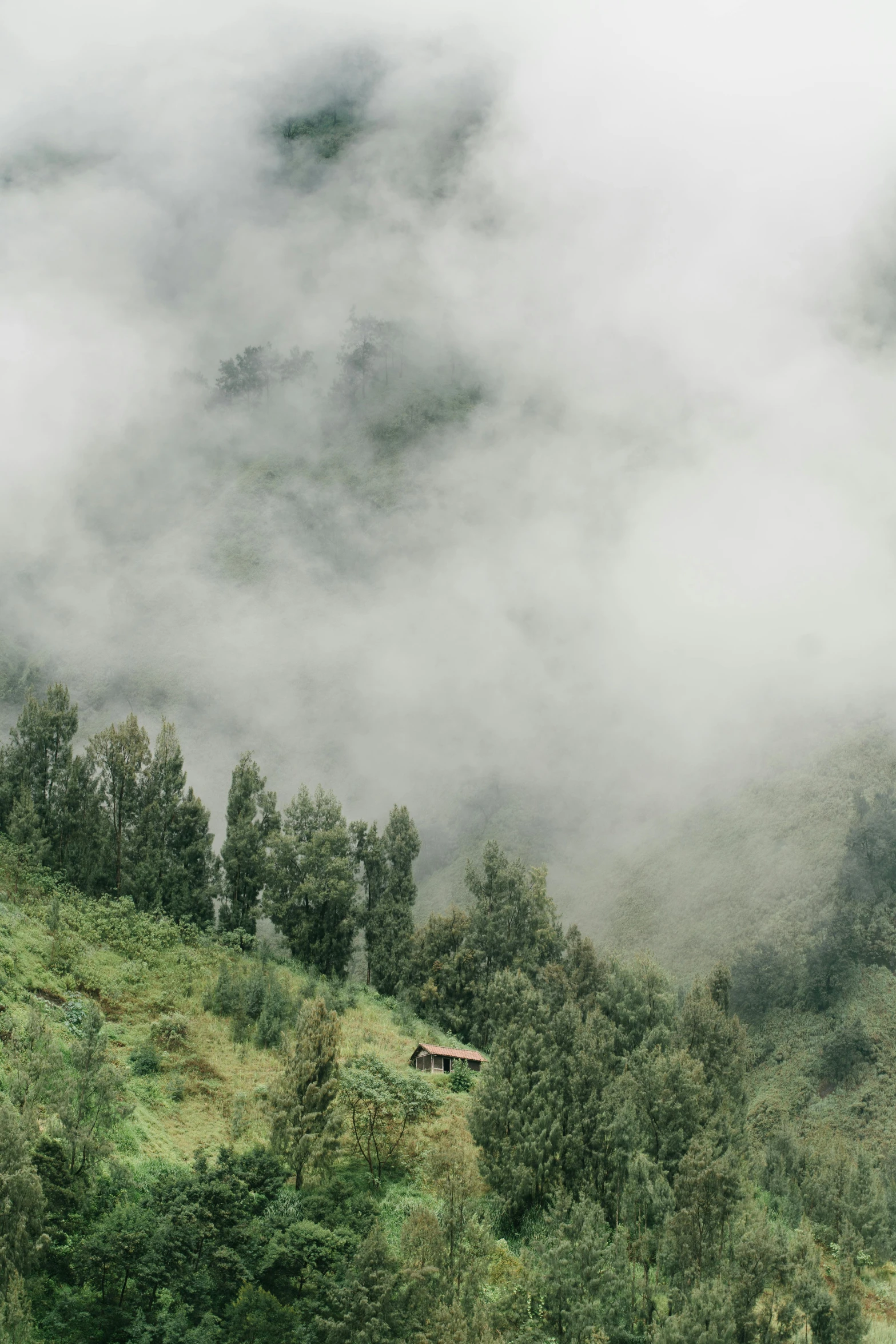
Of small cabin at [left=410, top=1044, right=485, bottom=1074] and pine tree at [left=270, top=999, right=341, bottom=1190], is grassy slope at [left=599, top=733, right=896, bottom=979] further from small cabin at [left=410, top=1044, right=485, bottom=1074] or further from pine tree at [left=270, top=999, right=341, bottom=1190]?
pine tree at [left=270, top=999, right=341, bottom=1190]

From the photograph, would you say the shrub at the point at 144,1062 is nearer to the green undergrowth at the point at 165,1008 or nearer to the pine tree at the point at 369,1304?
the green undergrowth at the point at 165,1008

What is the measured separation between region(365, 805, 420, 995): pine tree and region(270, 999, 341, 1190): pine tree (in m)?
33.9

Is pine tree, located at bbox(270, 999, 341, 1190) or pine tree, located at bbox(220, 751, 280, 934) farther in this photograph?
pine tree, located at bbox(220, 751, 280, 934)

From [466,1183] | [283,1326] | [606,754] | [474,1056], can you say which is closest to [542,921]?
[474,1056]

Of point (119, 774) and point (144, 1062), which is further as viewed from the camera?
point (119, 774)

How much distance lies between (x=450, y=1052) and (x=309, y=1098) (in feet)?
62.7

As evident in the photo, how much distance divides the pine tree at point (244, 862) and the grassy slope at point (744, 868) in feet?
Result: 190

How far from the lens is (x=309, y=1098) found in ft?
117

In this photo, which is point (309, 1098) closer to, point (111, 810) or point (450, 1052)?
point (450, 1052)

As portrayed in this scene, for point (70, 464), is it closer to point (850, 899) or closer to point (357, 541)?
point (357, 541)

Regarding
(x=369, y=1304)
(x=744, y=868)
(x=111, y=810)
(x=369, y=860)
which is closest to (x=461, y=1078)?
(x=369, y=1304)

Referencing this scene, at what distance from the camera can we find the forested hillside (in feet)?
95.8

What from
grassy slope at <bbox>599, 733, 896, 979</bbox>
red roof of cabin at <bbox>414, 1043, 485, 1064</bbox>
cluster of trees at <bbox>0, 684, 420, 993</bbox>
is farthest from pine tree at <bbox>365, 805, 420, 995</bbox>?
grassy slope at <bbox>599, 733, 896, 979</bbox>

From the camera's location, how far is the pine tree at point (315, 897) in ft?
220
